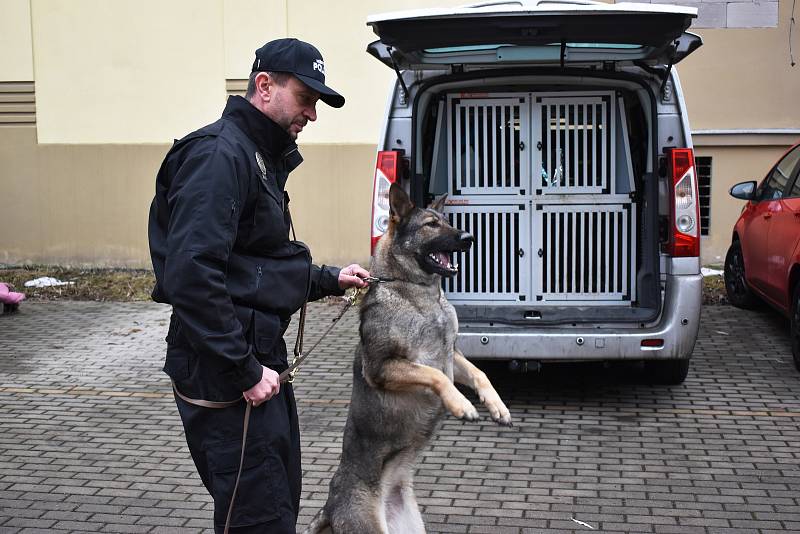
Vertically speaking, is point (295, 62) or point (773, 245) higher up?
point (295, 62)

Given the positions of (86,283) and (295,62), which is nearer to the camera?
(295,62)

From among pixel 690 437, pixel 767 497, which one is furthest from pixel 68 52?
pixel 767 497

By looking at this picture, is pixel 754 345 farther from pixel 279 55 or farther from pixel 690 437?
pixel 279 55

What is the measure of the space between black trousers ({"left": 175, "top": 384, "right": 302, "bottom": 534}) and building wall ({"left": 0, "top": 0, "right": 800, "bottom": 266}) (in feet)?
30.8

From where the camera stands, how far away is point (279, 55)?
3.15 m

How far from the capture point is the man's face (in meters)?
3.19

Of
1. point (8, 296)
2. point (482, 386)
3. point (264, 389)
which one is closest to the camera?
point (264, 389)

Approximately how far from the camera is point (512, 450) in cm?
596

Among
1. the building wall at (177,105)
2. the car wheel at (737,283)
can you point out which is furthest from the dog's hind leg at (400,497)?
the building wall at (177,105)

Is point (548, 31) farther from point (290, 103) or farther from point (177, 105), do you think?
point (177, 105)

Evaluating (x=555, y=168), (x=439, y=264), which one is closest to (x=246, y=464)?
→ (x=439, y=264)

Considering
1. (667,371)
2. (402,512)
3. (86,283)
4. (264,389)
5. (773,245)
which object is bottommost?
(86,283)

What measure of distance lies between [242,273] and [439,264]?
1.34 metres

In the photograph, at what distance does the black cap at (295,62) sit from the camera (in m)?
3.13
